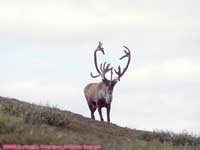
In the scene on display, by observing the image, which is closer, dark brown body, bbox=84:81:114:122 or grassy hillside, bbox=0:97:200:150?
grassy hillside, bbox=0:97:200:150

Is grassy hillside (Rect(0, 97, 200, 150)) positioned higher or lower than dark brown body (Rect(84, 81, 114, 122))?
lower

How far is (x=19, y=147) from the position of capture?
1135cm

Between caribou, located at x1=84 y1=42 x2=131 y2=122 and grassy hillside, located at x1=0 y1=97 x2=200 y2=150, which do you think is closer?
grassy hillside, located at x1=0 y1=97 x2=200 y2=150

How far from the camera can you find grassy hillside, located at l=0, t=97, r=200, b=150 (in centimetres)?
1264

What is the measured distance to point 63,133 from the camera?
46.4ft

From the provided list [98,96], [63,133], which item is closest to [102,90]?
[98,96]

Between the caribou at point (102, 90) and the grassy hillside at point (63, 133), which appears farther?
the caribou at point (102, 90)

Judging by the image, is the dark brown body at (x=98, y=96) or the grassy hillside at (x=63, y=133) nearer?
the grassy hillside at (x=63, y=133)

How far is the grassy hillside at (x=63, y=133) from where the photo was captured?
12.6 meters

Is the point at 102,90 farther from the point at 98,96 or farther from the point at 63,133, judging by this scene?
the point at 63,133

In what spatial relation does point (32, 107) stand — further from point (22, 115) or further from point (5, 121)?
point (5, 121)

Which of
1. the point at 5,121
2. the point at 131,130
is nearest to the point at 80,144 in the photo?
the point at 5,121

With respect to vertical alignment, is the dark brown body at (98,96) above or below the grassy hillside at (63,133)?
above

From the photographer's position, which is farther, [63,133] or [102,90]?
[102,90]
